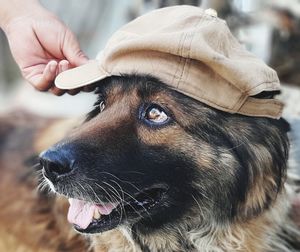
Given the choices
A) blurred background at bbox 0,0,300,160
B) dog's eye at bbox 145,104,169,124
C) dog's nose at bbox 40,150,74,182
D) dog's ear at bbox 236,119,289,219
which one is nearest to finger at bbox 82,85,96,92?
dog's eye at bbox 145,104,169,124

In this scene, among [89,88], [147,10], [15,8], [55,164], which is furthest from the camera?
[147,10]

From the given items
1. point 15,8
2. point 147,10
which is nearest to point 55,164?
point 15,8

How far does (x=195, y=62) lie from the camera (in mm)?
2201

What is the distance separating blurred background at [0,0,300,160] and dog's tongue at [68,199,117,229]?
108 cm

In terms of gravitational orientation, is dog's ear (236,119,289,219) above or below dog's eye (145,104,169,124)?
below

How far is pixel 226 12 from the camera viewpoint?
5133 mm

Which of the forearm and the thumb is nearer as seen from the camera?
the thumb

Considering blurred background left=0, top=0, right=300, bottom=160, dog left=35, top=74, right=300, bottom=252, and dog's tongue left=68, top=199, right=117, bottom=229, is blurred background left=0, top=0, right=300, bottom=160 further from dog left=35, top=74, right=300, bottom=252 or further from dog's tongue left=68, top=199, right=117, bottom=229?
dog's tongue left=68, top=199, right=117, bottom=229

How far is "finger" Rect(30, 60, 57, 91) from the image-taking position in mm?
2523

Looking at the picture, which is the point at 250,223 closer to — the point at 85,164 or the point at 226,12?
the point at 85,164

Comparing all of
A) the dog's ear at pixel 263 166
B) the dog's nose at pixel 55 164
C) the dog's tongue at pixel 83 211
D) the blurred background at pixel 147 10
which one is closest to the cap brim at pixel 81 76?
the dog's nose at pixel 55 164

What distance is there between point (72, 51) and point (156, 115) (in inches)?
20.8

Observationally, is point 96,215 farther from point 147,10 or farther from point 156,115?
point 147,10

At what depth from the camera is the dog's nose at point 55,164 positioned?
213 centimetres
